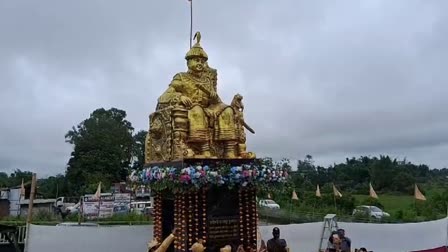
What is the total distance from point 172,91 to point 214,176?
94.4 inches

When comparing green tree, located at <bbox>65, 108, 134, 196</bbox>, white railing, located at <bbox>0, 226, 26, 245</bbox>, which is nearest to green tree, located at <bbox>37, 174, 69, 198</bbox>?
green tree, located at <bbox>65, 108, 134, 196</bbox>

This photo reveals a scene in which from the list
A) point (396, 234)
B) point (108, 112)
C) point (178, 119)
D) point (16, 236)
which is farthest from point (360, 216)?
point (108, 112)

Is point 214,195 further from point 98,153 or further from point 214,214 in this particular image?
point 98,153

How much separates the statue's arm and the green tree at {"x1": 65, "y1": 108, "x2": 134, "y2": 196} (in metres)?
25.4

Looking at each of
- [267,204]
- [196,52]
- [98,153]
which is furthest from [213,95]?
[98,153]

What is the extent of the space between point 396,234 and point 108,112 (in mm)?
35324

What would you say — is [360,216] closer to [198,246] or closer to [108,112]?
[198,246]

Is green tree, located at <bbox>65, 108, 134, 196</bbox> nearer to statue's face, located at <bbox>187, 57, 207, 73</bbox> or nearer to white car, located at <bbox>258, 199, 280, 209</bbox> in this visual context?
white car, located at <bbox>258, 199, 280, 209</bbox>

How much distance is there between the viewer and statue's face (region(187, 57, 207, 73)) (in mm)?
9953

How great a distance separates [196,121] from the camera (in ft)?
30.4

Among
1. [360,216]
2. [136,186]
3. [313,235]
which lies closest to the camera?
[136,186]

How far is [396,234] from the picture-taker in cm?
1246

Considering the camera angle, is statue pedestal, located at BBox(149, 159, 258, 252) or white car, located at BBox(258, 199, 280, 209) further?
white car, located at BBox(258, 199, 280, 209)

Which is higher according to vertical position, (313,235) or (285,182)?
(285,182)
